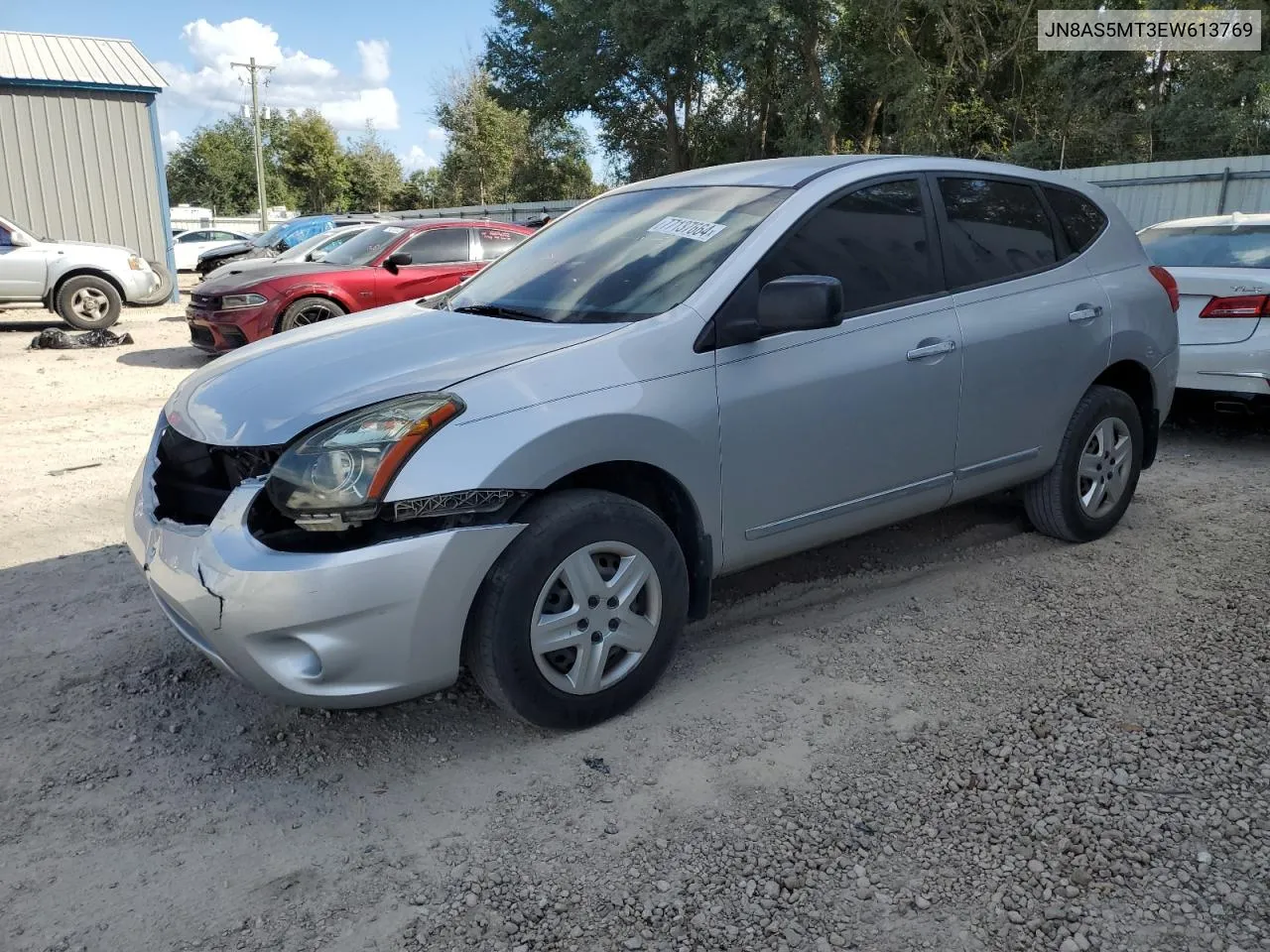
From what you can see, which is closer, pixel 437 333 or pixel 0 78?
pixel 437 333

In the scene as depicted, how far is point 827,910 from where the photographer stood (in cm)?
239

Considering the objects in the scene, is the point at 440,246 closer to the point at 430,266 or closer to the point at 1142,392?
the point at 430,266

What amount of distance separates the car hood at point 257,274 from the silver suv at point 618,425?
6.92 m

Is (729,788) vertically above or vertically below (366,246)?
below

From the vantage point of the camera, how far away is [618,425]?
3049mm

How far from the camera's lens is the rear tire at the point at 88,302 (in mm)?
13445

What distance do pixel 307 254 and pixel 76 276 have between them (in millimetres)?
3706

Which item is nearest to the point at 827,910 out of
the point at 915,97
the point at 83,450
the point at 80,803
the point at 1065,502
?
the point at 80,803

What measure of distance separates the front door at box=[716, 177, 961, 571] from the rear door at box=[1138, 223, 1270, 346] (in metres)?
3.44

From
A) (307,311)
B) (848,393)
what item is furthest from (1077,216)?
(307,311)

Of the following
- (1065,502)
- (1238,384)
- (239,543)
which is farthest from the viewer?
(1238,384)

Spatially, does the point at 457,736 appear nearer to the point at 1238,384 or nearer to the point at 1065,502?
the point at 1065,502

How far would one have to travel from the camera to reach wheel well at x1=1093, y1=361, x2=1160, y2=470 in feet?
15.7

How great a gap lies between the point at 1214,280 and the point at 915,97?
19.9 m
